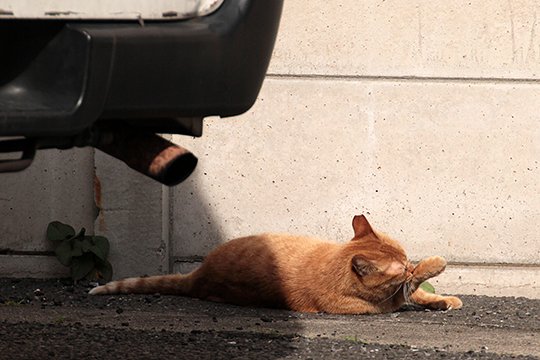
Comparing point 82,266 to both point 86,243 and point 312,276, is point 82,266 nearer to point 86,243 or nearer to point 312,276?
point 86,243

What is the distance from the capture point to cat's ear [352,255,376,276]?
536 centimetres


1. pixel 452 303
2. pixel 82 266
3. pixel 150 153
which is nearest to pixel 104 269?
pixel 82 266

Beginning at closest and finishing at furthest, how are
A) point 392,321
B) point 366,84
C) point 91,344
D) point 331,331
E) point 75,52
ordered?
point 75,52, point 91,344, point 331,331, point 392,321, point 366,84

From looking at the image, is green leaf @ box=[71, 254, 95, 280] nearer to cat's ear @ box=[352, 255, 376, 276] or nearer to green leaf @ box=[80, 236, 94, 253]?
green leaf @ box=[80, 236, 94, 253]

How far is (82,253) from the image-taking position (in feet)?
20.5

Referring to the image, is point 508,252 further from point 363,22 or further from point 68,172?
point 68,172

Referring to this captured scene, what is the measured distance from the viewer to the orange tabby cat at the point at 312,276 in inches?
215

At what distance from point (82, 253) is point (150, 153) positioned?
119 inches

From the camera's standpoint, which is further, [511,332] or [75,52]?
[511,332]

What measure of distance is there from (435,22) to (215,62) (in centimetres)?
328

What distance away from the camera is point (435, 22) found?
246 inches

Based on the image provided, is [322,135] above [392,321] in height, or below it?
above

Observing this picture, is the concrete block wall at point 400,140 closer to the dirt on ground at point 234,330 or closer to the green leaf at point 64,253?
the dirt on ground at point 234,330

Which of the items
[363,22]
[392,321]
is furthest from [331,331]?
[363,22]
